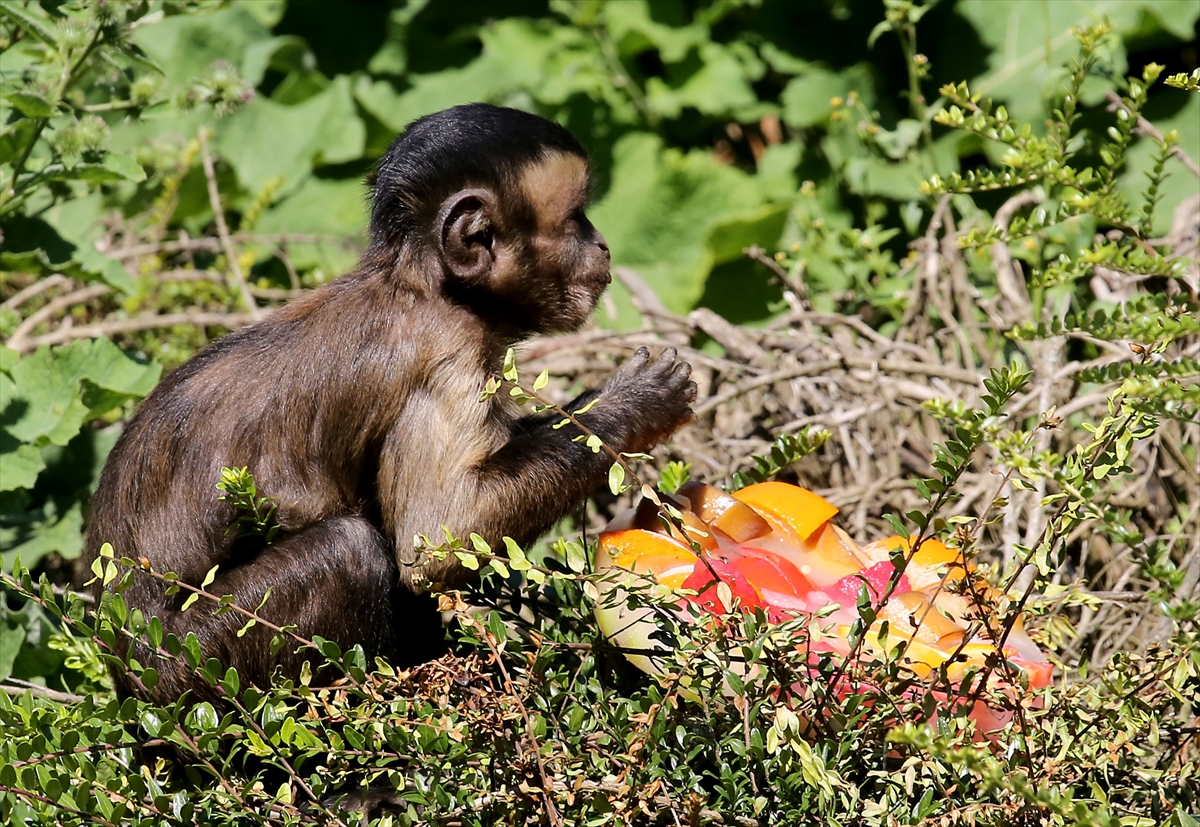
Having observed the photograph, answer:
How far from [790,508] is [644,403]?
0.63m

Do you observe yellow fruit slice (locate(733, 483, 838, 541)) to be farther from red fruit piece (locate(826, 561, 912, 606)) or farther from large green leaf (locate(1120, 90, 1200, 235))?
large green leaf (locate(1120, 90, 1200, 235))

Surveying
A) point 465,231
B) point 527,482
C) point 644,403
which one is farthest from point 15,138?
point 644,403

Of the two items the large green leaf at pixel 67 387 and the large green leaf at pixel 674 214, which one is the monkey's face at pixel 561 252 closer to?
the large green leaf at pixel 67 387

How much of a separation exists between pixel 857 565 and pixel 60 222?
527cm

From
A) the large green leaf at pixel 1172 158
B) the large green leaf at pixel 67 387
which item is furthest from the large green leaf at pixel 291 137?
the large green leaf at pixel 1172 158

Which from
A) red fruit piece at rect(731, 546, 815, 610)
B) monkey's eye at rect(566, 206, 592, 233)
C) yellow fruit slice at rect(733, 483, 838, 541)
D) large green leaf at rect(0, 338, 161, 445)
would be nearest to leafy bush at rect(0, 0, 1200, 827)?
large green leaf at rect(0, 338, 161, 445)

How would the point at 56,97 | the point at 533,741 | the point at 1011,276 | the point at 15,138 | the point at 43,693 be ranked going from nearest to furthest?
the point at 533,741, the point at 43,693, the point at 56,97, the point at 15,138, the point at 1011,276

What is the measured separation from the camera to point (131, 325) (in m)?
5.98

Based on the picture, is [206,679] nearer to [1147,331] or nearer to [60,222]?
[1147,331]

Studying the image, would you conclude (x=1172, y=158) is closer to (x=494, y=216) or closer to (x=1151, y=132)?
(x=1151, y=132)

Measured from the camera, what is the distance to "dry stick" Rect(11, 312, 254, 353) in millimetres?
5914

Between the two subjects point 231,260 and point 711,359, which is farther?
point 231,260

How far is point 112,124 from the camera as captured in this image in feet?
24.3

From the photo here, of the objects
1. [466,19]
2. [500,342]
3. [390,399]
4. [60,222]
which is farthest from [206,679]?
[466,19]
